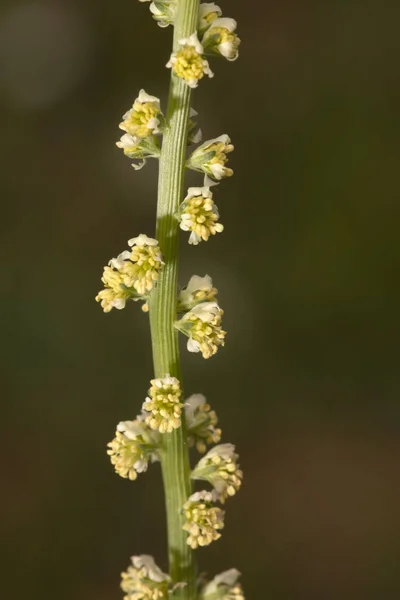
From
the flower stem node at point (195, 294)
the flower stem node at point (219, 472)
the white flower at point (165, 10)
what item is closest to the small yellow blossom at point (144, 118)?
the white flower at point (165, 10)

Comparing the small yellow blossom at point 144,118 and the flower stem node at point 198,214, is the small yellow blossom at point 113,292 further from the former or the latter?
the small yellow blossom at point 144,118

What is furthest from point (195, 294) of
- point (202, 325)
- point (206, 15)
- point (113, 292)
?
point (206, 15)

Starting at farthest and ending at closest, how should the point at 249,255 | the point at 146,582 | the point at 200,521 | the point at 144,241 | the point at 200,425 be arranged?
the point at 249,255
the point at 200,425
the point at 146,582
the point at 200,521
the point at 144,241

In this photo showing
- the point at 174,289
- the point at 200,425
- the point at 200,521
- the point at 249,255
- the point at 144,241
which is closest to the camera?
the point at 144,241

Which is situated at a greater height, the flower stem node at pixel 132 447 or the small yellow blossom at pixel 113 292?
the small yellow blossom at pixel 113 292

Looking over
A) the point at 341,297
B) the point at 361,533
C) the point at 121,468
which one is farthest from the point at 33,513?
the point at 121,468

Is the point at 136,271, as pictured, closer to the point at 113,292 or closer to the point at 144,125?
the point at 113,292

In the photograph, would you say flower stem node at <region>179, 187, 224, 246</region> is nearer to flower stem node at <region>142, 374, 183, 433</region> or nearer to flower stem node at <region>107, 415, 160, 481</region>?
flower stem node at <region>142, 374, 183, 433</region>
